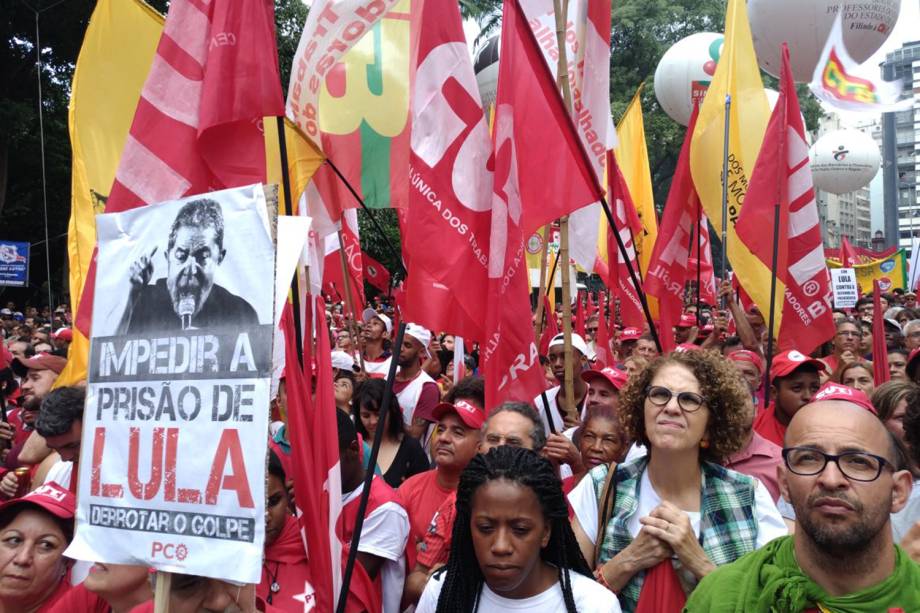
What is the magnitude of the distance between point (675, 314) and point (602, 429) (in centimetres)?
323

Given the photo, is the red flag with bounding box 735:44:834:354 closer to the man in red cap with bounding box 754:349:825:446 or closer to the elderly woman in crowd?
the man in red cap with bounding box 754:349:825:446

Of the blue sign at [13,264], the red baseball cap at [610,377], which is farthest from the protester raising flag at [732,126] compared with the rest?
the blue sign at [13,264]

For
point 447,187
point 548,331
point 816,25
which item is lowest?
point 548,331

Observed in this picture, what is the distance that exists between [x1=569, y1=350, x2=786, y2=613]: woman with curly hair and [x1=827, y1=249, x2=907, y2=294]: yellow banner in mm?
17023

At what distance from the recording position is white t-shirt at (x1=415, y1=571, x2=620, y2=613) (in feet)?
7.99

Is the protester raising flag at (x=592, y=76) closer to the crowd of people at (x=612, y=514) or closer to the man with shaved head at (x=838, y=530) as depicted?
the crowd of people at (x=612, y=514)

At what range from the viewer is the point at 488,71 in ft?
36.1

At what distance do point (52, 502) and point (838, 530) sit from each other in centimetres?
240

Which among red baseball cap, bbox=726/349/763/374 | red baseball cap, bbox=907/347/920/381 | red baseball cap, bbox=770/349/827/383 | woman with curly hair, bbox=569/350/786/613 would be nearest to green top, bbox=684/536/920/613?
woman with curly hair, bbox=569/350/786/613

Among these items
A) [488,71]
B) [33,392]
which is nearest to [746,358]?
[33,392]

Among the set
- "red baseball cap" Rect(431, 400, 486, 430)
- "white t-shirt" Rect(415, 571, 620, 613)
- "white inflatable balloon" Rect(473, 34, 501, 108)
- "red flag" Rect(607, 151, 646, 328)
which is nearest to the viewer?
"white t-shirt" Rect(415, 571, 620, 613)

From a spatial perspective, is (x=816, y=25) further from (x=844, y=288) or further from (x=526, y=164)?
(x=526, y=164)

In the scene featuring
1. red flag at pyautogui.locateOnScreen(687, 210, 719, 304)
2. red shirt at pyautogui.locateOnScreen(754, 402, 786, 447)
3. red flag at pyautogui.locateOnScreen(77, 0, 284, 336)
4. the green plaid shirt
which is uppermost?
red flag at pyautogui.locateOnScreen(687, 210, 719, 304)

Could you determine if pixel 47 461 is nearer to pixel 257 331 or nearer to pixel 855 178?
pixel 257 331
